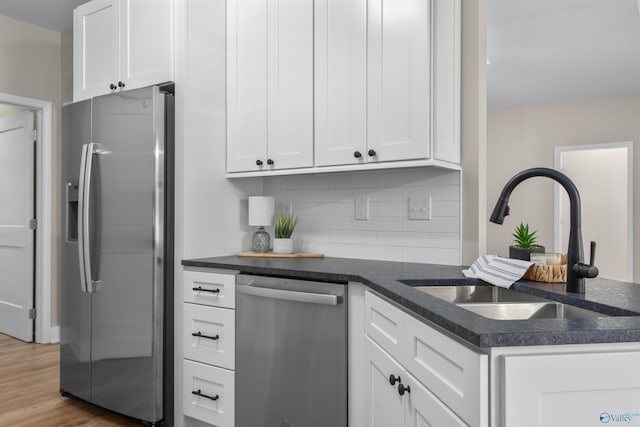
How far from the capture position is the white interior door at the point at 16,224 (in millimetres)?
4258

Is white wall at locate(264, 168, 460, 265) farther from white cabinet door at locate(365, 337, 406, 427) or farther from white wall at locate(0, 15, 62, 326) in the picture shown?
white wall at locate(0, 15, 62, 326)

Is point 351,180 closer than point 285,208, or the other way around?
point 351,180

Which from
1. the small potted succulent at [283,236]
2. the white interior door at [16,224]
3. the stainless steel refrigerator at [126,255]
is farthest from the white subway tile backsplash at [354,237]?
the white interior door at [16,224]

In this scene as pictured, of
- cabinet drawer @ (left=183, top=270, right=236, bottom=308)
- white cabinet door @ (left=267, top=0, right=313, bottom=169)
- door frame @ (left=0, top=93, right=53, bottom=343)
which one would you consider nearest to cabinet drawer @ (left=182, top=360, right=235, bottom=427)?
cabinet drawer @ (left=183, top=270, right=236, bottom=308)

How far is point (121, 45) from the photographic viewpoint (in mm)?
2816

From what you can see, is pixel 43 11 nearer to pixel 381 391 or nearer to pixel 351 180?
pixel 351 180

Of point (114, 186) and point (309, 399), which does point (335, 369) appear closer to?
point (309, 399)

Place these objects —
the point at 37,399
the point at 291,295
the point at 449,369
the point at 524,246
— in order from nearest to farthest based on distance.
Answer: the point at 449,369
the point at 524,246
the point at 291,295
the point at 37,399

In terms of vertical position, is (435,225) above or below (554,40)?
below

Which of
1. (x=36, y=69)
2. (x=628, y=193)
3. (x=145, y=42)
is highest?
(x=36, y=69)

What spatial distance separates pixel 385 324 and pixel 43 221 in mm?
3644

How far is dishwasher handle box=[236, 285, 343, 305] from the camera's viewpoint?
2.01 meters

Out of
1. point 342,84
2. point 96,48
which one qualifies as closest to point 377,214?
point 342,84

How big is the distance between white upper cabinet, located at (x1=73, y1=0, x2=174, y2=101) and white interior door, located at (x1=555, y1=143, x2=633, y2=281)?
5756 mm
